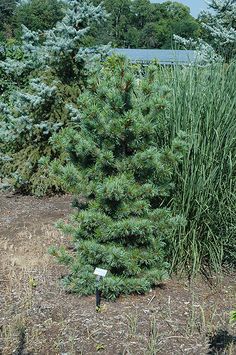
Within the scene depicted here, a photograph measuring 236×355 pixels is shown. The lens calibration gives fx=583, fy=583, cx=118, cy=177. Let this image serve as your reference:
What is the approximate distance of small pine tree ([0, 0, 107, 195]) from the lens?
6648 mm

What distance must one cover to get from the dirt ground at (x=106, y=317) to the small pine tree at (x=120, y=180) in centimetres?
18

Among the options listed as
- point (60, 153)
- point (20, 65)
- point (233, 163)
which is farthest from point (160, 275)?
point (20, 65)

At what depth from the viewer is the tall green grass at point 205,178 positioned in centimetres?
430

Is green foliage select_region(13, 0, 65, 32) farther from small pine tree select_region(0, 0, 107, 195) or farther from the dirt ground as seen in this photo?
the dirt ground

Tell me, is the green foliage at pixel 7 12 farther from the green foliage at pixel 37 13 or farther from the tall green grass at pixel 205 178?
the tall green grass at pixel 205 178

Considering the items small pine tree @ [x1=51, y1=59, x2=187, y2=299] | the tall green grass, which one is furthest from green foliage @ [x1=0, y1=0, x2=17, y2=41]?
small pine tree @ [x1=51, y1=59, x2=187, y2=299]

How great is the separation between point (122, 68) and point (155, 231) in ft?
3.73

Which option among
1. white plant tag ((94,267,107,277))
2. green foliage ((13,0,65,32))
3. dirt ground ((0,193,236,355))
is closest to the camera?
dirt ground ((0,193,236,355))

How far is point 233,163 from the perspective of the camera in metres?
4.41

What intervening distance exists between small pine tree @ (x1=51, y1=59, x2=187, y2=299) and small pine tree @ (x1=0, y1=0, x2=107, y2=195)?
2673mm

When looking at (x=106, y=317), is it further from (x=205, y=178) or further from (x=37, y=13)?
(x=37, y=13)

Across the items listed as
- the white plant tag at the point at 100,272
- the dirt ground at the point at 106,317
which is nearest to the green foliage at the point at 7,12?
the dirt ground at the point at 106,317

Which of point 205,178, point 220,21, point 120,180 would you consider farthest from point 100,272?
point 220,21

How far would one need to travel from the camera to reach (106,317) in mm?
3777
